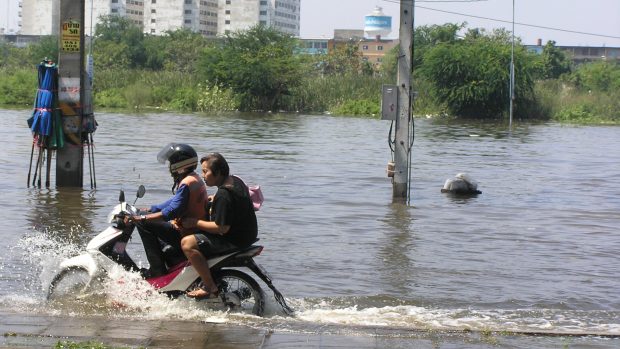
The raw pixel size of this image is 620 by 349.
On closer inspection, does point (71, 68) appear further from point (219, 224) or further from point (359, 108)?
point (359, 108)

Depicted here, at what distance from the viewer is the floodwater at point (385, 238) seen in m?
9.05

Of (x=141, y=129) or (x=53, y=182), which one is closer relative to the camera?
(x=53, y=182)

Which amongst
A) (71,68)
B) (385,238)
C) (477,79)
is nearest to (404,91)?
(385,238)

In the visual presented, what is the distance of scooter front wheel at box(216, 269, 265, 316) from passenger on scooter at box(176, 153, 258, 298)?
112mm

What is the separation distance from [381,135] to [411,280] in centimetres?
2951

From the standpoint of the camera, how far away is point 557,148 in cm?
3550

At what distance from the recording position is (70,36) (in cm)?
1666

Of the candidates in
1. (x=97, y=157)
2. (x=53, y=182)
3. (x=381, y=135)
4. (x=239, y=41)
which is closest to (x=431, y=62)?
(x=239, y=41)

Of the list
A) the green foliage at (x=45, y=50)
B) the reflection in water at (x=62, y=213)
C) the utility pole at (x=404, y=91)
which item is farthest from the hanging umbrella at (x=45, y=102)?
the green foliage at (x=45, y=50)

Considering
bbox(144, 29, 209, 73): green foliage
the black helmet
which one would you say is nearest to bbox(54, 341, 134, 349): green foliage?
the black helmet

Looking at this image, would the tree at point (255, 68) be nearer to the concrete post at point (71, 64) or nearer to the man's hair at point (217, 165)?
the concrete post at point (71, 64)

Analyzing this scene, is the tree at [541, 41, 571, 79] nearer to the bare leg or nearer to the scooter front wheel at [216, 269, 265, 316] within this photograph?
the scooter front wheel at [216, 269, 265, 316]

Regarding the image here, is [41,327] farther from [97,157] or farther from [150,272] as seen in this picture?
[97,157]

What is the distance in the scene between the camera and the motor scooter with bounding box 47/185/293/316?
8.54 metres
